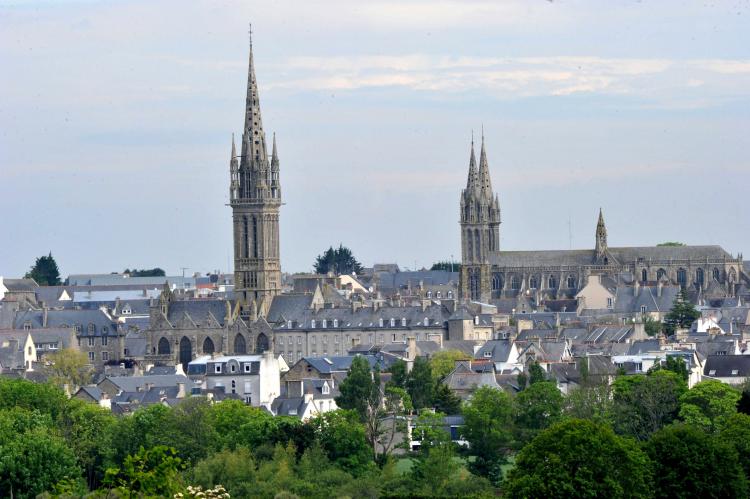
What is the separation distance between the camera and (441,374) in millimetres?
111750

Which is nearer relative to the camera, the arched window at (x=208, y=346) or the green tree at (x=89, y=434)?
the green tree at (x=89, y=434)

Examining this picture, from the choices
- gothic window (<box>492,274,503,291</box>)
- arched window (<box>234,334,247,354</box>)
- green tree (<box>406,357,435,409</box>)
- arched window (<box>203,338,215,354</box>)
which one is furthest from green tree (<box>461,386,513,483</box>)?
gothic window (<box>492,274,503,291</box>)

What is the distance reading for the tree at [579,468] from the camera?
6338 cm

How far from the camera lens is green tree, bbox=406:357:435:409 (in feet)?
323

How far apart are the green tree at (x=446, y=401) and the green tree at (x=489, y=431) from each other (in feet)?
13.8

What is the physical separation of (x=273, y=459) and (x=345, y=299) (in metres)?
80.8

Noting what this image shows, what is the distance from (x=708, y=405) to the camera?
86.8 meters

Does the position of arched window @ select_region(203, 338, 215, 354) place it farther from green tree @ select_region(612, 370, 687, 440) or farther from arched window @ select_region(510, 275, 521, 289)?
arched window @ select_region(510, 275, 521, 289)

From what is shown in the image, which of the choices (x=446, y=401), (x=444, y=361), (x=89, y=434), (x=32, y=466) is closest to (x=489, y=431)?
(x=446, y=401)

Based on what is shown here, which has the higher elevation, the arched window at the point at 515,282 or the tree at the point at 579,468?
the arched window at the point at 515,282

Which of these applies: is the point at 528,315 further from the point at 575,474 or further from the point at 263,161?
the point at 575,474

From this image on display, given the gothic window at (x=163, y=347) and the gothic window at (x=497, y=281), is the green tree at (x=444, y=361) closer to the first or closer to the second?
the gothic window at (x=163, y=347)

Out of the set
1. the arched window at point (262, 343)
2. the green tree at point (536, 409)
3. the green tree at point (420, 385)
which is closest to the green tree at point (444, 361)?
the green tree at point (420, 385)

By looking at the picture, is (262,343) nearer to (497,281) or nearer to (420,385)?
(420,385)
